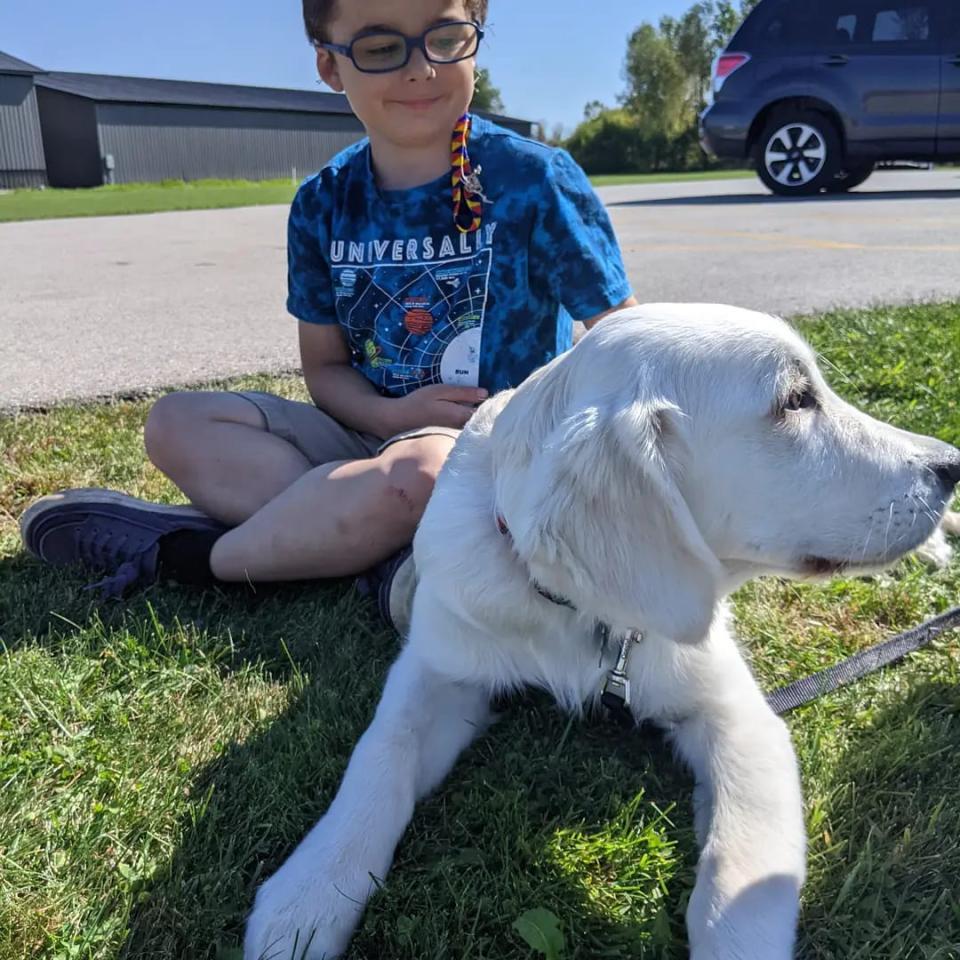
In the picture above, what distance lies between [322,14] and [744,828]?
2.44 meters

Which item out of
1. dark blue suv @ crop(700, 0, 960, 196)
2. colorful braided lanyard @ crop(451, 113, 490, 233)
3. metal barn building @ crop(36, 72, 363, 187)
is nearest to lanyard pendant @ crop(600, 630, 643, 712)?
colorful braided lanyard @ crop(451, 113, 490, 233)

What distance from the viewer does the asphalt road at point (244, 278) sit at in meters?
5.07

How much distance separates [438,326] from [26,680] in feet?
4.78

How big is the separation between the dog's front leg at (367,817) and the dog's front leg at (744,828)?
494mm

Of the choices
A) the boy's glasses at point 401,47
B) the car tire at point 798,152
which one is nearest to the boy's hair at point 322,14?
the boy's glasses at point 401,47

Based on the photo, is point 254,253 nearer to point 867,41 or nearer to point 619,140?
point 867,41

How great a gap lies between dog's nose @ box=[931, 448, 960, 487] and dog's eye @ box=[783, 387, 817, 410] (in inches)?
9.8

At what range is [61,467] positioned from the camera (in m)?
3.48

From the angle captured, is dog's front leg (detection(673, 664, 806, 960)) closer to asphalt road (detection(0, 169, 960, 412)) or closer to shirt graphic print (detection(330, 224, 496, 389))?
shirt graphic print (detection(330, 224, 496, 389))

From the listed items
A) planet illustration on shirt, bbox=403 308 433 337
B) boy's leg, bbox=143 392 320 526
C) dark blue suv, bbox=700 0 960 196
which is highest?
dark blue suv, bbox=700 0 960 196

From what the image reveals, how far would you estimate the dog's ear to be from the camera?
163 centimetres

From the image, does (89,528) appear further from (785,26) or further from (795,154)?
(795,154)

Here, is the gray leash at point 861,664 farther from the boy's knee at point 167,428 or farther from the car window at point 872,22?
the car window at point 872,22


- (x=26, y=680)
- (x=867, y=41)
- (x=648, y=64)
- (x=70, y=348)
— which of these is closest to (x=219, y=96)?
(x=648, y=64)
